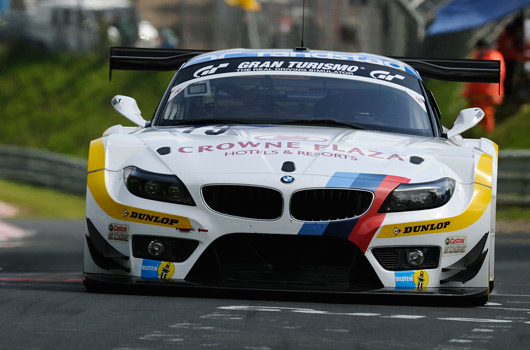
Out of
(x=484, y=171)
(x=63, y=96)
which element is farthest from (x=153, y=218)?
(x=63, y=96)

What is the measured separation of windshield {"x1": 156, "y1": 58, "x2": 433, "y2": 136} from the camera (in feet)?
23.5

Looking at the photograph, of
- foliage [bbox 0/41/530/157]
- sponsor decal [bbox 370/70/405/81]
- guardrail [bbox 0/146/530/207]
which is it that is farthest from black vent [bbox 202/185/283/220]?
foliage [bbox 0/41/530/157]

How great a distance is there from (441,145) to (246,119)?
46.9 inches

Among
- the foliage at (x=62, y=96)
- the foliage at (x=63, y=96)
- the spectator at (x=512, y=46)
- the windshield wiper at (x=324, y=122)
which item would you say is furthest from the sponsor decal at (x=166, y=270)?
the foliage at (x=63, y=96)

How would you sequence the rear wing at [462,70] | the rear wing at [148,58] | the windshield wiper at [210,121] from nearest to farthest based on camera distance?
the windshield wiper at [210,121], the rear wing at [462,70], the rear wing at [148,58]

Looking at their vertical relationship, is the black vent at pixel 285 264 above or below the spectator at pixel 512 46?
below

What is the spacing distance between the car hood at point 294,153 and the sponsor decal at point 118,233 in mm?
325

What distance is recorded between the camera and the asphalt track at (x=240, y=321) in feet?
15.2

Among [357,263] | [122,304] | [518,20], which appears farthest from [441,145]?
[518,20]

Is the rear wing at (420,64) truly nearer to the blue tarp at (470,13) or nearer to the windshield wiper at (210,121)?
A: the windshield wiper at (210,121)

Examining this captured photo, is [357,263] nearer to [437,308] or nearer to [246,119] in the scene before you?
[437,308]

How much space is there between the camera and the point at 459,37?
21469 mm

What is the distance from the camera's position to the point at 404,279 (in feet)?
19.4

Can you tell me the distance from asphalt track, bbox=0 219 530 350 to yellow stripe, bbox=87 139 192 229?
1.20 ft
